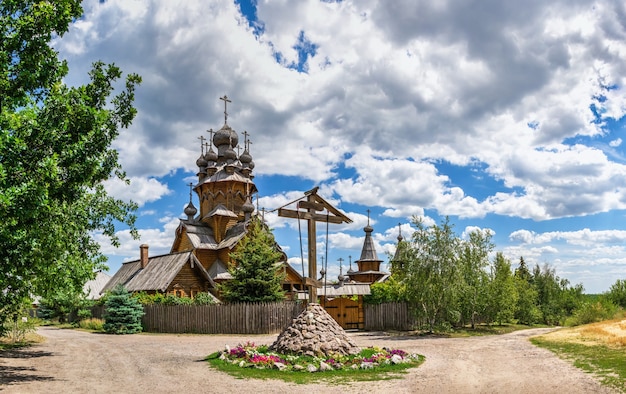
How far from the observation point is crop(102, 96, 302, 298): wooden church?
41.7 metres

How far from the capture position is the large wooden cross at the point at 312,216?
57.9ft

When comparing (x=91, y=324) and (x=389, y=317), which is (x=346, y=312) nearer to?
(x=389, y=317)

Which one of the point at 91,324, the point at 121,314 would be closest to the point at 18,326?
the point at 121,314

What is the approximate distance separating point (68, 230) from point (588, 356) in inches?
642

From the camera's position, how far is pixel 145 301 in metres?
35.0

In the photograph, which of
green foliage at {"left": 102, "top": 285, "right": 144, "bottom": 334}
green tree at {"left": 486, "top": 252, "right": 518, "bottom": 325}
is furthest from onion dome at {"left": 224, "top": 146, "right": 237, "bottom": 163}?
green tree at {"left": 486, "top": 252, "right": 518, "bottom": 325}

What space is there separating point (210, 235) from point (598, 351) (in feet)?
123

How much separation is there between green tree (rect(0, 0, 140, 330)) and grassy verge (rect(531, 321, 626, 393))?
13464mm

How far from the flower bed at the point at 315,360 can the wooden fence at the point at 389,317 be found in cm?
1752

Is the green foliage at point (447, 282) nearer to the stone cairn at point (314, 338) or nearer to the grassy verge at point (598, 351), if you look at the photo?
the grassy verge at point (598, 351)

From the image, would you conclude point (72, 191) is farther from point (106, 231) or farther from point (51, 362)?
point (51, 362)

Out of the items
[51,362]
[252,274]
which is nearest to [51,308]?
[252,274]

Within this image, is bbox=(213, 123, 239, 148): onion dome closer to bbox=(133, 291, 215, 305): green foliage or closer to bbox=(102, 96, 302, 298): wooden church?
bbox=(102, 96, 302, 298): wooden church

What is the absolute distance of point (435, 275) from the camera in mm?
30391
